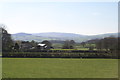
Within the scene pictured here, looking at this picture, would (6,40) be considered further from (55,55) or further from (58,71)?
(58,71)

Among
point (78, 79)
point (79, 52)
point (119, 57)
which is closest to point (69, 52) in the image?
point (79, 52)

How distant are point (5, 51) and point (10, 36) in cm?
389

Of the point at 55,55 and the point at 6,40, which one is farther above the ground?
the point at 6,40

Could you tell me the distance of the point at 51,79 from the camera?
911 cm

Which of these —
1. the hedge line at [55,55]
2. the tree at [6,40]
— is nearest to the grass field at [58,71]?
the hedge line at [55,55]

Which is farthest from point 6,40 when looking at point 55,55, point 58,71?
point 58,71

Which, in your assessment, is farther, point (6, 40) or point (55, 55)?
point (6, 40)

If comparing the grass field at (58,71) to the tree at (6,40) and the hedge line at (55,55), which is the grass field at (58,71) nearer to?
the hedge line at (55,55)

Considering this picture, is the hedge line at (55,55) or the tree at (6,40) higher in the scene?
the tree at (6,40)

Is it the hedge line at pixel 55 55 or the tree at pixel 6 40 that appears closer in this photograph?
the hedge line at pixel 55 55

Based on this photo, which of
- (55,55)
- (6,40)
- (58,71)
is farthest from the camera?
(6,40)

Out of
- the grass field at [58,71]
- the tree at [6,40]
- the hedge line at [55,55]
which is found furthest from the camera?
the tree at [6,40]

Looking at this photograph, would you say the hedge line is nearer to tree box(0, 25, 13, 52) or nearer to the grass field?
tree box(0, 25, 13, 52)

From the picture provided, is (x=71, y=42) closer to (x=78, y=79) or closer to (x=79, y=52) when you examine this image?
(x=79, y=52)
